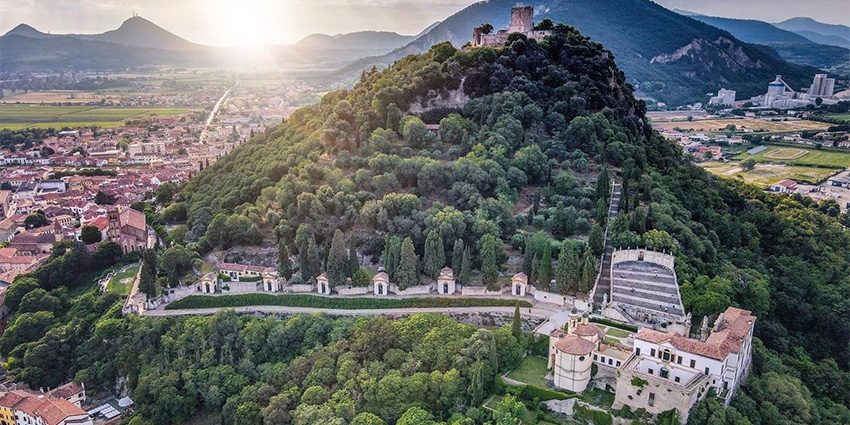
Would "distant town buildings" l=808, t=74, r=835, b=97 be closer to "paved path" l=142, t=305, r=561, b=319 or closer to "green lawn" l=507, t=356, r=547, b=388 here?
"paved path" l=142, t=305, r=561, b=319

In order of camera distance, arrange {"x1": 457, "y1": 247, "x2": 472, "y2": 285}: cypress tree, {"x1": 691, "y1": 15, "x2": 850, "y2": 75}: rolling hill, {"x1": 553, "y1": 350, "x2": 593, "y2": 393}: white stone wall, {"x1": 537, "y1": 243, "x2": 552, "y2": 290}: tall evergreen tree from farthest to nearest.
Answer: {"x1": 691, "y1": 15, "x2": 850, "y2": 75}: rolling hill, {"x1": 457, "y1": 247, "x2": 472, "y2": 285}: cypress tree, {"x1": 537, "y1": 243, "x2": 552, "y2": 290}: tall evergreen tree, {"x1": 553, "y1": 350, "x2": 593, "y2": 393}: white stone wall

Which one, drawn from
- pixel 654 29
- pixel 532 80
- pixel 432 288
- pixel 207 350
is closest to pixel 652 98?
pixel 654 29

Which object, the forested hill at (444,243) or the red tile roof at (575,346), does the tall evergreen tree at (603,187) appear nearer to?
the forested hill at (444,243)

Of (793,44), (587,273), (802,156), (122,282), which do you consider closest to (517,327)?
(587,273)

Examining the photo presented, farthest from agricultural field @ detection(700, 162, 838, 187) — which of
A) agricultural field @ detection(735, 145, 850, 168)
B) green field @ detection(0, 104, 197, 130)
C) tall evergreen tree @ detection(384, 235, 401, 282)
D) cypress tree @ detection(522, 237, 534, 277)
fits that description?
green field @ detection(0, 104, 197, 130)

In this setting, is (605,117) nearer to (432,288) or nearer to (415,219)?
(415,219)

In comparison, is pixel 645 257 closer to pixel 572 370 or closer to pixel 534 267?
pixel 534 267
